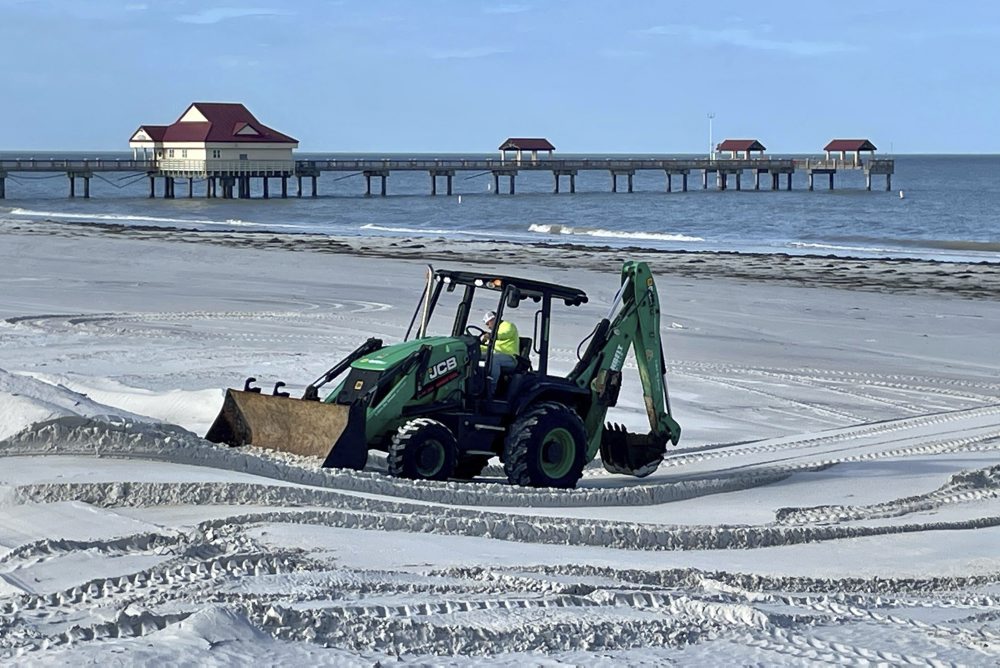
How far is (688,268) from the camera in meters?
38.5

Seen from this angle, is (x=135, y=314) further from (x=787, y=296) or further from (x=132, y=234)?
(x=132, y=234)

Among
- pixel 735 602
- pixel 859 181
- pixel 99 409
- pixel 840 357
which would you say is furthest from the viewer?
pixel 859 181

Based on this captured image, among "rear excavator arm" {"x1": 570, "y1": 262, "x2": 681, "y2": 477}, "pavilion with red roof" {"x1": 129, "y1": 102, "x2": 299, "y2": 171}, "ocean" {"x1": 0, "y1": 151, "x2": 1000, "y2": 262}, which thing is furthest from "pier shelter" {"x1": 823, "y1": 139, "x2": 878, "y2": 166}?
"rear excavator arm" {"x1": 570, "y1": 262, "x2": 681, "y2": 477}

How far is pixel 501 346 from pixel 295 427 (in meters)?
1.78

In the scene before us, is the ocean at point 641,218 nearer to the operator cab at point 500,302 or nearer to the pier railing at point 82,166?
the pier railing at point 82,166

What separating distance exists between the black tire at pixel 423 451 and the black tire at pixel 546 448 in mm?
493

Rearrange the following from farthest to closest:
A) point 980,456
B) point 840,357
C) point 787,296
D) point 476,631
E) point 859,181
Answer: point 859,181 → point 787,296 → point 840,357 → point 980,456 → point 476,631

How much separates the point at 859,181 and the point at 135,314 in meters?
148

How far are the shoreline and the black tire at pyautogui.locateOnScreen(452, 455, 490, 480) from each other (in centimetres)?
2190

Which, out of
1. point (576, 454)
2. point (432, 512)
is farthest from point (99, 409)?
point (576, 454)

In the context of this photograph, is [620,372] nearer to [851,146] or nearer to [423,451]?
[423,451]

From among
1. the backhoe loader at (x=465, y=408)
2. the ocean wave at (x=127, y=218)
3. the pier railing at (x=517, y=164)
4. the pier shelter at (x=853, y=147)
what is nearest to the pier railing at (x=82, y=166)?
the pier railing at (x=517, y=164)

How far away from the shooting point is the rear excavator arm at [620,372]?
12.2 meters

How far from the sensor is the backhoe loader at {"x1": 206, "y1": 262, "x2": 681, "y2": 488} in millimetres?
11070
